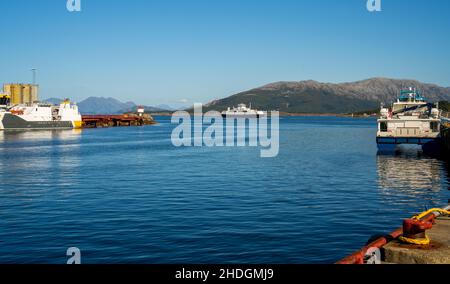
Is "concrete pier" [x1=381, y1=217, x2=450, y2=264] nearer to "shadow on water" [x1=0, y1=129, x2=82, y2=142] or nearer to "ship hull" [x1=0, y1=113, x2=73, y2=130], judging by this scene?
"shadow on water" [x1=0, y1=129, x2=82, y2=142]

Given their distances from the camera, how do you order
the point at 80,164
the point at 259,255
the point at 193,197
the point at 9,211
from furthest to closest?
the point at 80,164 < the point at 193,197 < the point at 9,211 < the point at 259,255

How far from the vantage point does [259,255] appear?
1633cm

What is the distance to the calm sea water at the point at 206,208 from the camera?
17.0 metres

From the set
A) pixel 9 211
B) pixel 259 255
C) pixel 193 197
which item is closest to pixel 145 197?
pixel 193 197

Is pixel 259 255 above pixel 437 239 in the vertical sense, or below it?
below

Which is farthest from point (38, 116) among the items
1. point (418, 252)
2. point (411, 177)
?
point (418, 252)

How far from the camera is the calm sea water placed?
17047 millimetres

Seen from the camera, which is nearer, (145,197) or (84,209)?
(84,209)

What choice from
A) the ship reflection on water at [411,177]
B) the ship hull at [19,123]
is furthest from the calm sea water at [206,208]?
the ship hull at [19,123]

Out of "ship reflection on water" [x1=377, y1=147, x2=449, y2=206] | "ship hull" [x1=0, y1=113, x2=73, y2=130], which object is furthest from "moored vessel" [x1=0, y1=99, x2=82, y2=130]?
"ship reflection on water" [x1=377, y1=147, x2=449, y2=206]

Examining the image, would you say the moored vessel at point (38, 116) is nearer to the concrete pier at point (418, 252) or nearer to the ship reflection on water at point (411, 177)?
the ship reflection on water at point (411, 177)

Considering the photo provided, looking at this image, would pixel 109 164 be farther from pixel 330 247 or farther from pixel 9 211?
pixel 330 247
